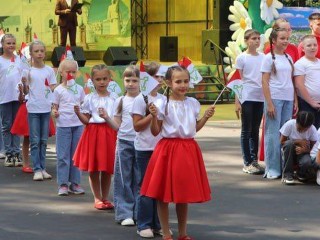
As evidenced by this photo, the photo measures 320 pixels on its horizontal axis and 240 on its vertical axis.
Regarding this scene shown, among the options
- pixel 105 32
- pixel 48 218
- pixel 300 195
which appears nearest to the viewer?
pixel 48 218

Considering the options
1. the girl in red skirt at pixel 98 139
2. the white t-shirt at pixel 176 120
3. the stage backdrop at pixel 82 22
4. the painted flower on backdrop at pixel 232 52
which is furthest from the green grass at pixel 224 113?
the white t-shirt at pixel 176 120

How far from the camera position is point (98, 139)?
27.7 ft

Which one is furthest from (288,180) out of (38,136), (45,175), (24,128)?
(24,128)

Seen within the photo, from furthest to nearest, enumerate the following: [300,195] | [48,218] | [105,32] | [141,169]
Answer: [105,32] → [300,195] → [48,218] → [141,169]

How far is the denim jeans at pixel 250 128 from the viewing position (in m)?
10.6

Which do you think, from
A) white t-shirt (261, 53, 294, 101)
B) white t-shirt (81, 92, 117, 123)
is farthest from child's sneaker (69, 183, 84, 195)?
white t-shirt (261, 53, 294, 101)

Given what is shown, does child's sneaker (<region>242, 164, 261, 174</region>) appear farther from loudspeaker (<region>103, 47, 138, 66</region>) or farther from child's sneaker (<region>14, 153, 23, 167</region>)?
loudspeaker (<region>103, 47, 138, 66</region>)

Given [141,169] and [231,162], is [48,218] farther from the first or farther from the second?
[231,162]

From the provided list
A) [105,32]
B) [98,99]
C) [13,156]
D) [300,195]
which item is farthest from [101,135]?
[105,32]

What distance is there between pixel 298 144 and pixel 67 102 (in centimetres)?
274

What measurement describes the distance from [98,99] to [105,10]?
19.4 m

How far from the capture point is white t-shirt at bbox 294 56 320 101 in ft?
33.3

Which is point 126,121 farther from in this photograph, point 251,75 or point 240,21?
point 240,21

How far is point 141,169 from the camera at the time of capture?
291 inches
